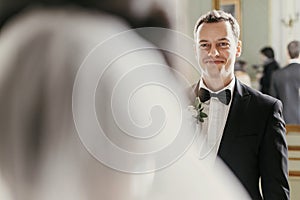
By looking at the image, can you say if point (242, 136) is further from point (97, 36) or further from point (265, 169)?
point (97, 36)

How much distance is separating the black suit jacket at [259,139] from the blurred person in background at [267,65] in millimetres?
708

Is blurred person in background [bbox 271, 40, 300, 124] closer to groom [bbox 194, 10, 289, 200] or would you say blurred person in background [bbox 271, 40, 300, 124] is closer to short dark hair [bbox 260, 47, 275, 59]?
short dark hair [bbox 260, 47, 275, 59]

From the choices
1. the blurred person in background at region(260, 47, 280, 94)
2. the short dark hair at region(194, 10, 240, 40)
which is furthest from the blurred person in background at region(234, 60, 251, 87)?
the short dark hair at region(194, 10, 240, 40)

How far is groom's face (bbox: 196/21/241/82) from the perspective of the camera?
1.61 feet

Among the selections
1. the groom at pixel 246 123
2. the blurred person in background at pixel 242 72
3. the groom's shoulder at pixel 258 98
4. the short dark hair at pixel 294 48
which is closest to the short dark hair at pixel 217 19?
the groom at pixel 246 123

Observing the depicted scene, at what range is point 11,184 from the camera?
0.57ft

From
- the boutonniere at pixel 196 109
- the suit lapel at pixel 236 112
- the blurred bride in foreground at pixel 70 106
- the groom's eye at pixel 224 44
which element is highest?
the blurred bride in foreground at pixel 70 106

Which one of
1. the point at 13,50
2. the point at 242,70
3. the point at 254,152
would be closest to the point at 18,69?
the point at 13,50

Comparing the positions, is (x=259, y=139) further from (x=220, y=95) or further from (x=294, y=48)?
(x=294, y=48)

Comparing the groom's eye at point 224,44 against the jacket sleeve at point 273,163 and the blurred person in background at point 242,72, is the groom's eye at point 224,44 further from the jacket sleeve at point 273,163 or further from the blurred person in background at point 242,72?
the blurred person in background at point 242,72

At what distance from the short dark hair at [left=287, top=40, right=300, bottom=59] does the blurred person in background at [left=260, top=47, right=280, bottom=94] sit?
52 millimetres

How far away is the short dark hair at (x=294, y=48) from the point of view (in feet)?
4.41

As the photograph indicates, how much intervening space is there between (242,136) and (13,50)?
49cm

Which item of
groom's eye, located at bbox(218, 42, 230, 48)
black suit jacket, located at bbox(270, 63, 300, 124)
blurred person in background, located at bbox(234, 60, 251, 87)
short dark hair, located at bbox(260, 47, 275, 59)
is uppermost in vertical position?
groom's eye, located at bbox(218, 42, 230, 48)
